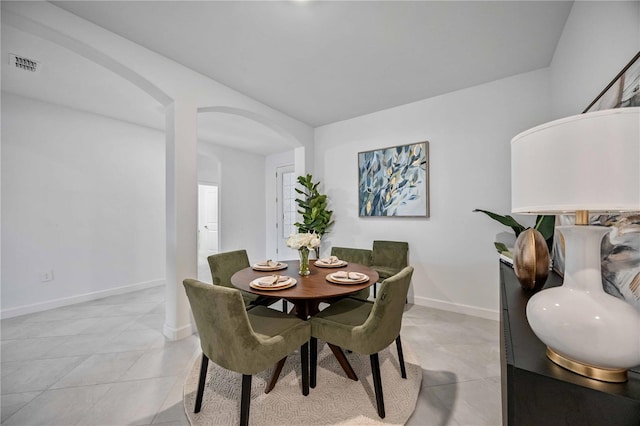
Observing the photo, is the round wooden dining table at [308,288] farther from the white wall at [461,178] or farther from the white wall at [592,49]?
the white wall at [592,49]

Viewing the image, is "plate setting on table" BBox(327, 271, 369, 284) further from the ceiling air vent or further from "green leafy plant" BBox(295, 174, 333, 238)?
the ceiling air vent

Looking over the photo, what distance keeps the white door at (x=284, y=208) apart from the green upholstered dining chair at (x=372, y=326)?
4026 millimetres

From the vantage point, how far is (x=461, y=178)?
9.61ft

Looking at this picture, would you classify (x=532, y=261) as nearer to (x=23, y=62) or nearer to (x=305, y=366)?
(x=305, y=366)

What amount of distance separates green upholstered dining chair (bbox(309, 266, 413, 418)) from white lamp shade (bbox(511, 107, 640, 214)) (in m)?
0.87

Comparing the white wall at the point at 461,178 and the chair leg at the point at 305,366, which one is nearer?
the chair leg at the point at 305,366

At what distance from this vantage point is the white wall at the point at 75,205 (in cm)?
287

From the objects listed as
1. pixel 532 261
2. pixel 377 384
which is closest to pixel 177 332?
pixel 377 384

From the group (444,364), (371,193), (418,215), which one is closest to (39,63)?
(371,193)

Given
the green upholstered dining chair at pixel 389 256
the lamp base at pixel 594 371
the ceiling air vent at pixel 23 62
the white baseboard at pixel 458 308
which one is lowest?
the white baseboard at pixel 458 308

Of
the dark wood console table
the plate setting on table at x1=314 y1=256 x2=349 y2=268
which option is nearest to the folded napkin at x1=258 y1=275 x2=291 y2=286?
the plate setting on table at x1=314 y1=256 x2=349 y2=268

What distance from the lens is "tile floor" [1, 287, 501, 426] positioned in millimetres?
1486

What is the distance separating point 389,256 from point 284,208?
3.18 m

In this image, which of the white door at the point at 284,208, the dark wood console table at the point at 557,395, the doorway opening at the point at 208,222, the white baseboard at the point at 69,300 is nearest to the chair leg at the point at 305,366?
the dark wood console table at the point at 557,395
